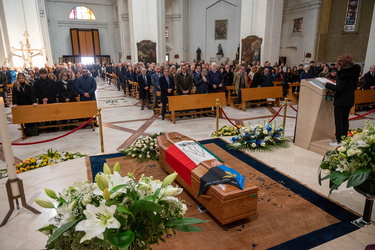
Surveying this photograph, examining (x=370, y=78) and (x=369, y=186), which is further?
(x=370, y=78)

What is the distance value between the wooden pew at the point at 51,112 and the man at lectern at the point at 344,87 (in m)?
6.30

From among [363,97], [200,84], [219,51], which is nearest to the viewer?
[200,84]

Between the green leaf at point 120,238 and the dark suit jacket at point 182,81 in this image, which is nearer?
the green leaf at point 120,238

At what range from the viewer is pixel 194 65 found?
10.9 metres

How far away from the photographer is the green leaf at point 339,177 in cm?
253

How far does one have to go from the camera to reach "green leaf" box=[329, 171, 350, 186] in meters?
2.53

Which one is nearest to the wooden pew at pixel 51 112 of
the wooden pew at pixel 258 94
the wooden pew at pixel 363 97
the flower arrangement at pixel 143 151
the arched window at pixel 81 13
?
the flower arrangement at pixel 143 151

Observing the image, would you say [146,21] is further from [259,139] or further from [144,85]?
[259,139]

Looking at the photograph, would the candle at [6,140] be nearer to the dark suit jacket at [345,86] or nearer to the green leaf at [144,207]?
the green leaf at [144,207]

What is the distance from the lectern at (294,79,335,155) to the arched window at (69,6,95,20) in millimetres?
30829

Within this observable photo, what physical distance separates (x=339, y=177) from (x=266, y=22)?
46.9 feet

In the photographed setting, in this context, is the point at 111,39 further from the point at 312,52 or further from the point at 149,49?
the point at 312,52

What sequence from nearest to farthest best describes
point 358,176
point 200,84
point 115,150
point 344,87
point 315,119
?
point 358,176, point 344,87, point 315,119, point 115,150, point 200,84

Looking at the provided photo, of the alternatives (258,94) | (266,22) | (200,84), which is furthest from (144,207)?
(266,22)
